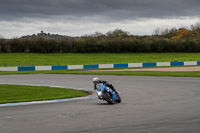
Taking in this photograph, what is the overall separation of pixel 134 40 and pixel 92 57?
1476 cm

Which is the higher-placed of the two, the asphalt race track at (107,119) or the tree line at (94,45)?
the tree line at (94,45)

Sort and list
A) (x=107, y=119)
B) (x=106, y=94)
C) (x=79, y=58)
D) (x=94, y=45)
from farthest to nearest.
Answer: (x=94, y=45)
(x=79, y=58)
(x=106, y=94)
(x=107, y=119)

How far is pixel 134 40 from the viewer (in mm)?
76688

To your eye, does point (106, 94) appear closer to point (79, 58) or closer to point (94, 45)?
point (79, 58)

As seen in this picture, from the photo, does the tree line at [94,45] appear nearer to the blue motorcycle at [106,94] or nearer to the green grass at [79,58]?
the green grass at [79,58]

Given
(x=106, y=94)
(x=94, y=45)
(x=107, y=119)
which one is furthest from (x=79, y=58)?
(x=107, y=119)

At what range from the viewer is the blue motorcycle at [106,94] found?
37.7ft

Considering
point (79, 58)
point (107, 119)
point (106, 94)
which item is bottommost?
point (107, 119)

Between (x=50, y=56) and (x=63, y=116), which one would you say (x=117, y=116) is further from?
(x=50, y=56)

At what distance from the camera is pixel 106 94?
11.6m

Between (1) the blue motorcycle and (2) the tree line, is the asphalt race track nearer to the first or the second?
(1) the blue motorcycle

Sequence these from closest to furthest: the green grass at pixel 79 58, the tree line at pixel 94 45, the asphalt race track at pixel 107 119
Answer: the asphalt race track at pixel 107 119 < the green grass at pixel 79 58 < the tree line at pixel 94 45

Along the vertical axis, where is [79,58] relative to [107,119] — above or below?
above

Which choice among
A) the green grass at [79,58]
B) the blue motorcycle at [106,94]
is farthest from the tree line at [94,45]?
the blue motorcycle at [106,94]
